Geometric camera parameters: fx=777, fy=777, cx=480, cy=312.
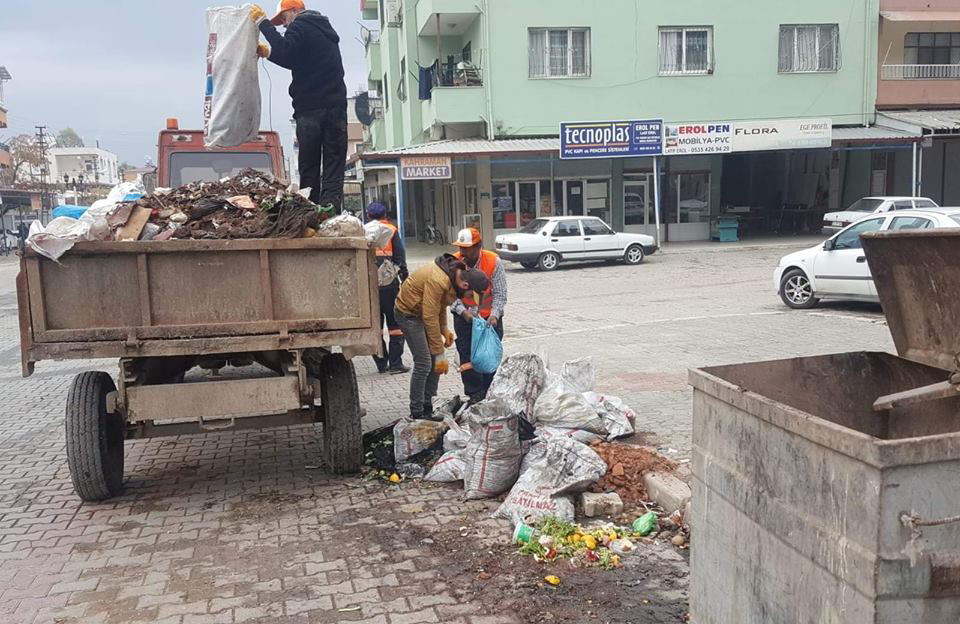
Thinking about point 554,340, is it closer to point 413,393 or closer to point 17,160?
point 413,393

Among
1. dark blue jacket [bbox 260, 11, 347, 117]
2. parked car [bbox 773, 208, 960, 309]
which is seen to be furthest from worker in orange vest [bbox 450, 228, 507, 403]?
parked car [bbox 773, 208, 960, 309]

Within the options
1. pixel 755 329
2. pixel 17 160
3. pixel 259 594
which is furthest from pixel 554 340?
pixel 17 160

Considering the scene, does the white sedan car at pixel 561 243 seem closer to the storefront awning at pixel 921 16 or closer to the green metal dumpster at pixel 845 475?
the storefront awning at pixel 921 16

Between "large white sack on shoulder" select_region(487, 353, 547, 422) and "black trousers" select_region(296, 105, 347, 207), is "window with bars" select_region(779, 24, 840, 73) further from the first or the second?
"large white sack on shoulder" select_region(487, 353, 547, 422)

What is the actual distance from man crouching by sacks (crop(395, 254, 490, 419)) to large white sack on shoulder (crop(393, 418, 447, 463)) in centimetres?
58

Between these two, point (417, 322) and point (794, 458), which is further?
point (417, 322)

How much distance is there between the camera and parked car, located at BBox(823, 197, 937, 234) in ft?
74.2

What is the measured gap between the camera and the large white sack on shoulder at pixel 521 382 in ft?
19.1

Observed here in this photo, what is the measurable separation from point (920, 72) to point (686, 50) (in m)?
9.58

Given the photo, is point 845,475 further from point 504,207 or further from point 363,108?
point 363,108

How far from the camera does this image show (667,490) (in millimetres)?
4719

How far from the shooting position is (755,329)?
1103 cm

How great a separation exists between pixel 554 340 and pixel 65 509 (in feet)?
23.0

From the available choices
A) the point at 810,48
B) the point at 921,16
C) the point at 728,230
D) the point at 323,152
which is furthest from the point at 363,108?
the point at 323,152
